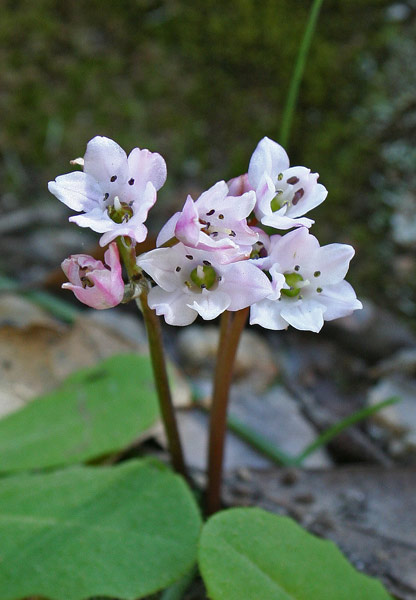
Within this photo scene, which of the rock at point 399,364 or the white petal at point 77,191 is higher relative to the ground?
the white petal at point 77,191

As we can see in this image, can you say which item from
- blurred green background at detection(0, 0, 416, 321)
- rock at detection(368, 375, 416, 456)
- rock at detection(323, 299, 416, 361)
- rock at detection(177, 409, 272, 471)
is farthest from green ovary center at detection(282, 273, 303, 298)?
blurred green background at detection(0, 0, 416, 321)

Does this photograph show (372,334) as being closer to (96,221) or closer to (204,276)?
A: (204,276)

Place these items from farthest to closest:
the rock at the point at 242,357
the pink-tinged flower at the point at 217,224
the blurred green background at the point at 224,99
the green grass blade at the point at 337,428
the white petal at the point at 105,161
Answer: the blurred green background at the point at 224,99, the rock at the point at 242,357, the green grass blade at the point at 337,428, the white petal at the point at 105,161, the pink-tinged flower at the point at 217,224

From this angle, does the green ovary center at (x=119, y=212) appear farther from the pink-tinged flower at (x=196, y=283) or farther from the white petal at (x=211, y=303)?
the white petal at (x=211, y=303)

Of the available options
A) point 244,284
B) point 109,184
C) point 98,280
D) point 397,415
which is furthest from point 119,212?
point 397,415

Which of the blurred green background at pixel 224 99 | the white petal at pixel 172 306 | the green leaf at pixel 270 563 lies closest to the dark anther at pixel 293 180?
the white petal at pixel 172 306

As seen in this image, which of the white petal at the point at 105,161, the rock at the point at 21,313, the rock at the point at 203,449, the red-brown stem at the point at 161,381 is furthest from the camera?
the rock at the point at 21,313
